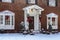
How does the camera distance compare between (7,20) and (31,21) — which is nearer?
A: (7,20)

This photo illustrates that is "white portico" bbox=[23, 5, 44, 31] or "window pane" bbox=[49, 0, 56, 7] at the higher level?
"window pane" bbox=[49, 0, 56, 7]

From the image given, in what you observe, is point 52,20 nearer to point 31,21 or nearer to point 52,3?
point 52,3

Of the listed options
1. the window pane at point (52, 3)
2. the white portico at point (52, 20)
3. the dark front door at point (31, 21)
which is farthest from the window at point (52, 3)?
the dark front door at point (31, 21)

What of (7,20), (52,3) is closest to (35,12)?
(52,3)

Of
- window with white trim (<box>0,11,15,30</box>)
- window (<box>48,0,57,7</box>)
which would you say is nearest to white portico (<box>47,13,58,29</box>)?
window (<box>48,0,57,7</box>)

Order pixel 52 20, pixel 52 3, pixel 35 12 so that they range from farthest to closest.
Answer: pixel 52 3
pixel 52 20
pixel 35 12

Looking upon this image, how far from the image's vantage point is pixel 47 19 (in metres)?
27.3

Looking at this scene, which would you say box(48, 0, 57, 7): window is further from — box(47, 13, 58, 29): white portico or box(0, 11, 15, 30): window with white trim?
box(0, 11, 15, 30): window with white trim

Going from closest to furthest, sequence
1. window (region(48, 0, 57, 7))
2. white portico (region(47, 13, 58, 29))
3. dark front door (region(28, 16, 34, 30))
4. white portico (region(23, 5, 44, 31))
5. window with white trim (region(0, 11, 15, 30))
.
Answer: window with white trim (region(0, 11, 15, 30)) → white portico (region(23, 5, 44, 31)) → dark front door (region(28, 16, 34, 30)) → white portico (region(47, 13, 58, 29)) → window (region(48, 0, 57, 7))

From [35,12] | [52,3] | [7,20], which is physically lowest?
[7,20]

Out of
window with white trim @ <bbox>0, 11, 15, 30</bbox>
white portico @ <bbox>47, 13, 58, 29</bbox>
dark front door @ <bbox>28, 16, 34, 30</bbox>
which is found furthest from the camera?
white portico @ <bbox>47, 13, 58, 29</bbox>

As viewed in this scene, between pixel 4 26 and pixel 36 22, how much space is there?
13.7ft

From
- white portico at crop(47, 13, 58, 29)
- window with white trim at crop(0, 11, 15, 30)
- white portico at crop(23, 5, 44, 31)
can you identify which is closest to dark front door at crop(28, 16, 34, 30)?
white portico at crop(23, 5, 44, 31)

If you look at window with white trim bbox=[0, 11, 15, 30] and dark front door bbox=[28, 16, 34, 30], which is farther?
dark front door bbox=[28, 16, 34, 30]
